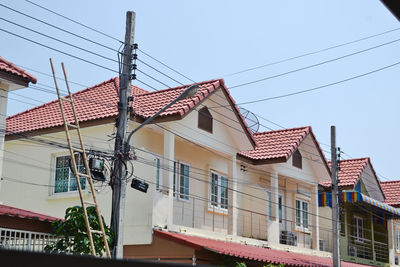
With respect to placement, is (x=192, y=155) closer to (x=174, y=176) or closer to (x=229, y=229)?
(x=174, y=176)

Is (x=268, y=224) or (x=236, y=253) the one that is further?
(x=268, y=224)

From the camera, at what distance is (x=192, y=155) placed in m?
20.8

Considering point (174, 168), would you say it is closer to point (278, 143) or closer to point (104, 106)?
point (104, 106)

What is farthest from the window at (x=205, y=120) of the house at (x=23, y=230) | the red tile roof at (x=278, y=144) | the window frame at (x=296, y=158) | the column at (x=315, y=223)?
the column at (x=315, y=223)

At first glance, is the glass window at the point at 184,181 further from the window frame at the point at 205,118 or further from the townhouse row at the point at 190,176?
the window frame at the point at 205,118

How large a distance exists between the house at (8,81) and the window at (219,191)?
7548 mm

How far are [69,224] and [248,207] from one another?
998cm

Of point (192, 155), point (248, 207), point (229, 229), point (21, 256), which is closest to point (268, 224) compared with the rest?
point (248, 207)

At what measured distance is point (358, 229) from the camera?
32719mm

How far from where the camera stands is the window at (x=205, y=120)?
66.2ft

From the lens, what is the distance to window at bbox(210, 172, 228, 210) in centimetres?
2161

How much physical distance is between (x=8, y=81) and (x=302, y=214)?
1493 centimetres

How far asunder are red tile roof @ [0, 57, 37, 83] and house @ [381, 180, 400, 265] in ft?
77.4

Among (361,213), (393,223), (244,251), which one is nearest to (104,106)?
(244,251)
